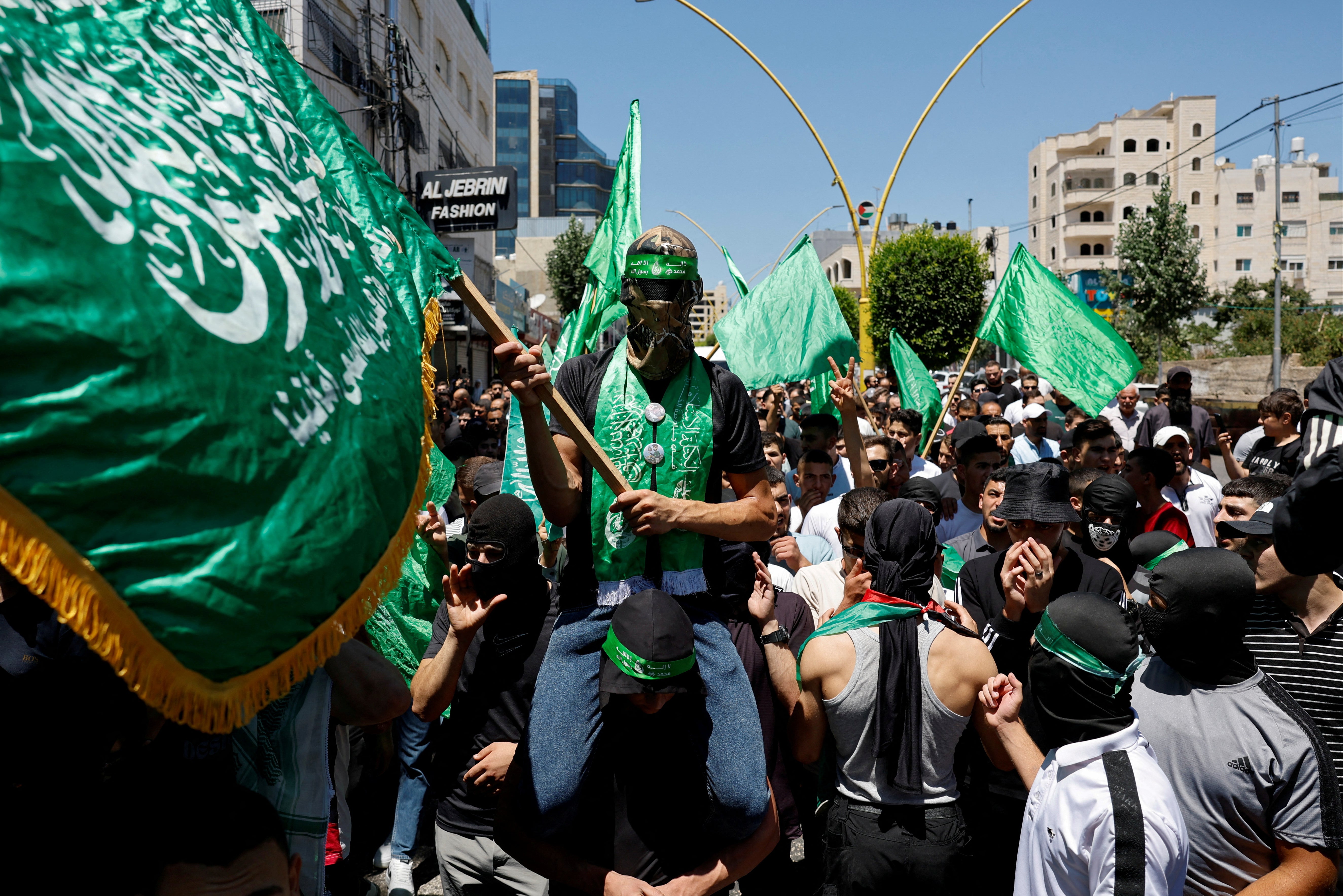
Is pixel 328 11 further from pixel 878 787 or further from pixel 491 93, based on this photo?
pixel 491 93

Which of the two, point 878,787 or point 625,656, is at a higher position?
point 625,656

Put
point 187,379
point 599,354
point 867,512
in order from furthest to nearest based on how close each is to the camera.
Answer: point 867,512 → point 599,354 → point 187,379

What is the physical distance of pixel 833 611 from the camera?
462 cm

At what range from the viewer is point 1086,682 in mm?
2789

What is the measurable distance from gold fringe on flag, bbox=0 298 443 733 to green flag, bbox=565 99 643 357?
4.90 meters

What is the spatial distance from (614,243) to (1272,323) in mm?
55250

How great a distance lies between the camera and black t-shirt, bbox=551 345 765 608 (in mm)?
3271

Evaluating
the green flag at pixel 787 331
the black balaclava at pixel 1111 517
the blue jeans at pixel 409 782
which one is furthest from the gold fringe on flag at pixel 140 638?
the green flag at pixel 787 331

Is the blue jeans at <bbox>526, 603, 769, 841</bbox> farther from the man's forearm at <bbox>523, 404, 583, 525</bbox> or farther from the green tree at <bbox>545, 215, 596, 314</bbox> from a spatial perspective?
the green tree at <bbox>545, 215, 596, 314</bbox>

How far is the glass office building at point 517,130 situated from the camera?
11819cm

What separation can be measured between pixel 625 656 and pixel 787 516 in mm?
3367

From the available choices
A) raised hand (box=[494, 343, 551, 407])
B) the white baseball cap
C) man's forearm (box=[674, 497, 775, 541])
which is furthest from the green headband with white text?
the white baseball cap

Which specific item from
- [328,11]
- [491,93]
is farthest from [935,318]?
[328,11]

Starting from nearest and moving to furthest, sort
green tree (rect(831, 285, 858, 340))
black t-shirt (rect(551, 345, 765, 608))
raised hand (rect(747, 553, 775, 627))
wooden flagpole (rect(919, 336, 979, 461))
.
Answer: black t-shirt (rect(551, 345, 765, 608))
raised hand (rect(747, 553, 775, 627))
wooden flagpole (rect(919, 336, 979, 461))
green tree (rect(831, 285, 858, 340))
